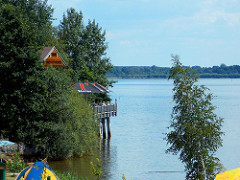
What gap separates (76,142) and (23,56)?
26.0ft

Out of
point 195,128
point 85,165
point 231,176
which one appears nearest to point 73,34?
point 85,165

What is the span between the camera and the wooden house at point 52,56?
3403 cm

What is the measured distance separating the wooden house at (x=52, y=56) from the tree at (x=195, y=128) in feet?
64.6

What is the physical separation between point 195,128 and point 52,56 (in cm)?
2344

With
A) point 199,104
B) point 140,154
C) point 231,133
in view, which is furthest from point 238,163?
point 199,104

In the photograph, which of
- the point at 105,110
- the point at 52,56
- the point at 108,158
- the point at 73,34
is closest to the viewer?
the point at 52,56

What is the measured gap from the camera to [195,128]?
15031 millimetres

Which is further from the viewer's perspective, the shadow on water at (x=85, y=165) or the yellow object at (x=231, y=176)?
the shadow on water at (x=85, y=165)

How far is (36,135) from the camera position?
29375 millimetres

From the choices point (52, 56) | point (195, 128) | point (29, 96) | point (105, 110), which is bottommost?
point (105, 110)

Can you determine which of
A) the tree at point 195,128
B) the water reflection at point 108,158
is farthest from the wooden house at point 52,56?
the tree at point 195,128

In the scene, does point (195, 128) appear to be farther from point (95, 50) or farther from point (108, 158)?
point (95, 50)

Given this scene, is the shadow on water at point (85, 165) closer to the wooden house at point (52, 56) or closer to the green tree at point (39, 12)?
the wooden house at point (52, 56)

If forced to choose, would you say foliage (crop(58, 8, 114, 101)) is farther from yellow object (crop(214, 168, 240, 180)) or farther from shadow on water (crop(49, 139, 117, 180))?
yellow object (crop(214, 168, 240, 180))
